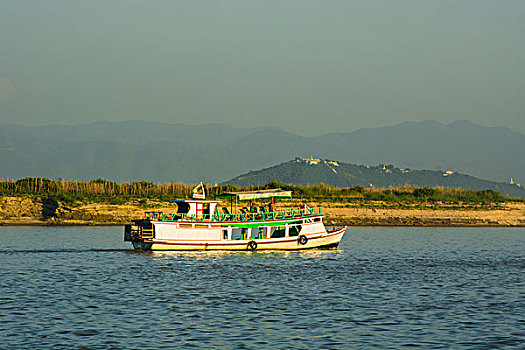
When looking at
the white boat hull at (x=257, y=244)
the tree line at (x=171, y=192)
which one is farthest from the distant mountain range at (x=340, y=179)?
the white boat hull at (x=257, y=244)

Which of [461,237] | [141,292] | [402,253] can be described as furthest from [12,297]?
[461,237]

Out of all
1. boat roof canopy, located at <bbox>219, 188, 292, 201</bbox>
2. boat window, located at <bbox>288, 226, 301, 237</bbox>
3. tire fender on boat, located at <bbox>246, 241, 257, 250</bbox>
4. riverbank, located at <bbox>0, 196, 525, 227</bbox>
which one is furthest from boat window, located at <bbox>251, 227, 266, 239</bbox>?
riverbank, located at <bbox>0, 196, 525, 227</bbox>

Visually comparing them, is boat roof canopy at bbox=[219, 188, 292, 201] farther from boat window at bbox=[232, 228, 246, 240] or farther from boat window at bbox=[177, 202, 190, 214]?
boat window at bbox=[177, 202, 190, 214]

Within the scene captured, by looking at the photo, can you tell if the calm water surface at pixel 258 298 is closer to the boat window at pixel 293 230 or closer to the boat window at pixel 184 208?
the boat window at pixel 293 230

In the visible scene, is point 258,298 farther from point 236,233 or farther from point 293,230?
point 293,230

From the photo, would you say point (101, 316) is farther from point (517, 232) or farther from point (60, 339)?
point (517, 232)

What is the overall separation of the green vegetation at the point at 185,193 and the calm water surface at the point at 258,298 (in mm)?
22556

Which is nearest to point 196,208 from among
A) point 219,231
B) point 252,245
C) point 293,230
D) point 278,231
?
point 219,231

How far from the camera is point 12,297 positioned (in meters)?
31.5

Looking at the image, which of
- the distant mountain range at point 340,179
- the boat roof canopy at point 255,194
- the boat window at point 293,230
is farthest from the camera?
the distant mountain range at point 340,179

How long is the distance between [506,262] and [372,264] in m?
10.7

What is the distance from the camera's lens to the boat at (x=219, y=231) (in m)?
50.9

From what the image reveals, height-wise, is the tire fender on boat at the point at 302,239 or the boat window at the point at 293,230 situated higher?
the boat window at the point at 293,230

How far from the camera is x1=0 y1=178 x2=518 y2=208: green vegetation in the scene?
258 ft
